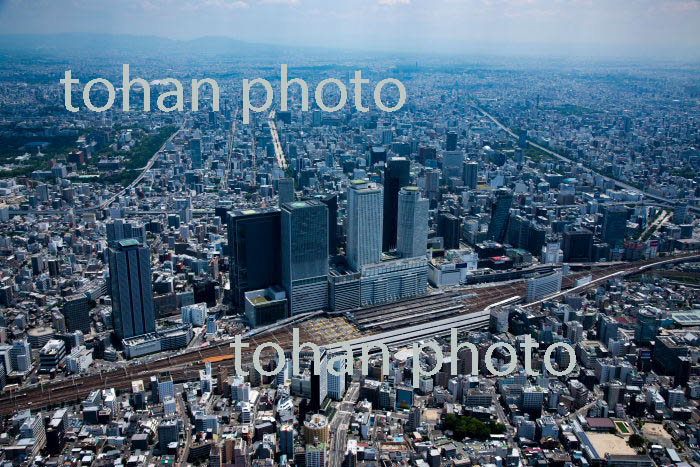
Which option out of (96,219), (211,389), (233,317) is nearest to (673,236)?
(233,317)

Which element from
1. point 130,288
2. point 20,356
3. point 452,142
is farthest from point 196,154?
point 20,356

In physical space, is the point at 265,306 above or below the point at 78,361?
above

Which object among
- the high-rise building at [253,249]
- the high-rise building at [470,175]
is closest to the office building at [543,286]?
the high-rise building at [253,249]

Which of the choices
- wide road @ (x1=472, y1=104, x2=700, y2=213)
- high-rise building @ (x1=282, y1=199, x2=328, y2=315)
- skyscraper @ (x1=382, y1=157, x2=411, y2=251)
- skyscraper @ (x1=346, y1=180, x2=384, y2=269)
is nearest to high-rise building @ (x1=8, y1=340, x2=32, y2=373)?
high-rise building @ (x1=282, y1=199, x2=328, y2=315)

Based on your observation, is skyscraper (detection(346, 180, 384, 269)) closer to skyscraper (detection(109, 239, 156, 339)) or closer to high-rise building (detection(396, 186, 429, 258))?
high-rise building (detection(396, 186, 429, 258))

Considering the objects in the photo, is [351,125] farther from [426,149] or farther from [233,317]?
[233,317]

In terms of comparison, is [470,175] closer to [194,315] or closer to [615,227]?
[615,227]
